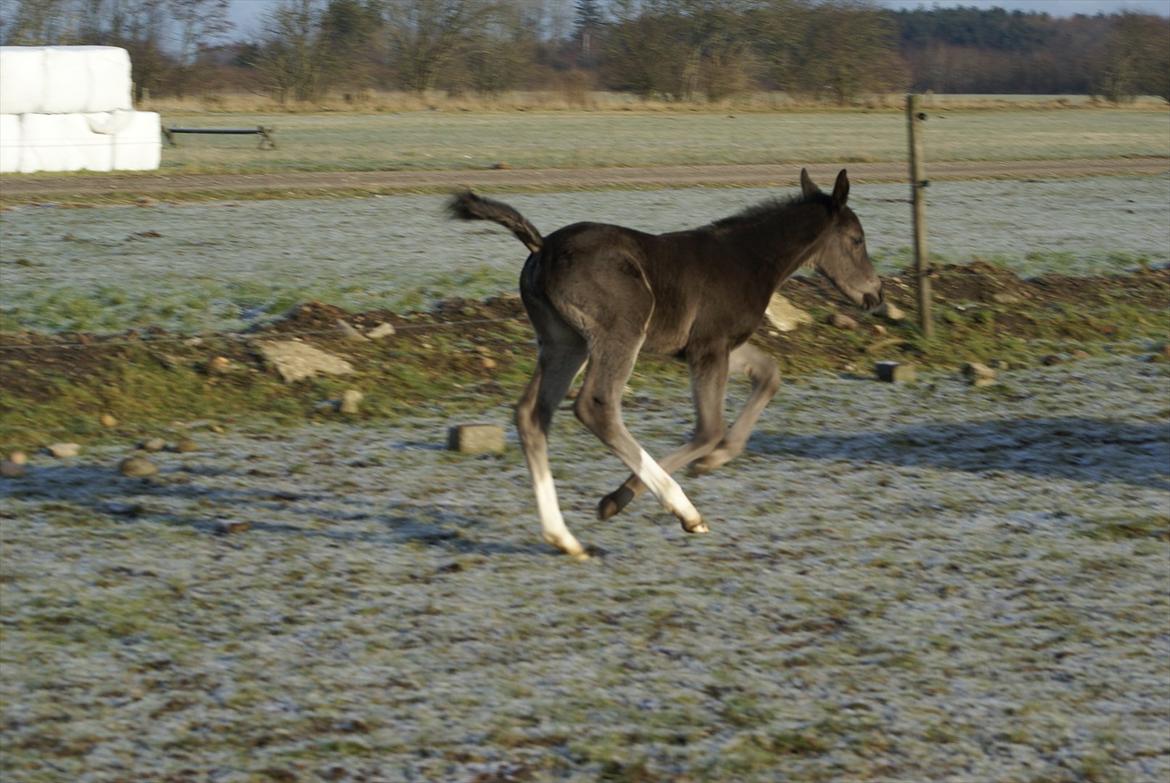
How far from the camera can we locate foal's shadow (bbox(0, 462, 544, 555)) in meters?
7.69

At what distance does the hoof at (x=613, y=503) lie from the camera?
293 inches

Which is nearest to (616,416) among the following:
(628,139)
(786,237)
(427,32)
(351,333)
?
(786,237)

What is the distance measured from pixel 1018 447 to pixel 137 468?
5.28 m

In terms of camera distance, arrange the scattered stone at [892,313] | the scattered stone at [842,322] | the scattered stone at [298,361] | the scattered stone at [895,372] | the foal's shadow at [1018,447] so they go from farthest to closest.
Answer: the scattered stone at [892,313] < the scattered stone at [842,322] < the scattered stone at [895,372] < the scattered stone at [298,361] < the foal's shadow at [1018,447]

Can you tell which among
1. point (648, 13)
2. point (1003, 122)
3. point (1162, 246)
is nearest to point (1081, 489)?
point (1162, 246)

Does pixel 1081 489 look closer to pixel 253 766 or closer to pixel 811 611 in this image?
pixel 811 611

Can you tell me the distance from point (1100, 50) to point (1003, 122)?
40.0 metres

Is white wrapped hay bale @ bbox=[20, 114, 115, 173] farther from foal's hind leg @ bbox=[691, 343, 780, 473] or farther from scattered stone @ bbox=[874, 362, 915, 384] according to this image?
foal's hind leg @ bbox=[691, 343, 780, 473]

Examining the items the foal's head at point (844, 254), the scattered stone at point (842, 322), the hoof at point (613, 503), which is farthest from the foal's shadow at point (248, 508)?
the scattered stone at point (842, 322)

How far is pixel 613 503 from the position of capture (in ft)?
24.4

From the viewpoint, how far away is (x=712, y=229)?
318 inches

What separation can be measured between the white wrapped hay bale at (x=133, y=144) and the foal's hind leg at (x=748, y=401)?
23315 millimetres

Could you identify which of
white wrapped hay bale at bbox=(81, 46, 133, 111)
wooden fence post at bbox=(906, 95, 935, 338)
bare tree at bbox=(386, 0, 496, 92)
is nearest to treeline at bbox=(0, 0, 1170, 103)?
bare tree at bbox=(386, 0, 496, 92)

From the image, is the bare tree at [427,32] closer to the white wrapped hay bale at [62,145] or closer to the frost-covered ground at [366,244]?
the white wrapped hay bale at [62,145]
